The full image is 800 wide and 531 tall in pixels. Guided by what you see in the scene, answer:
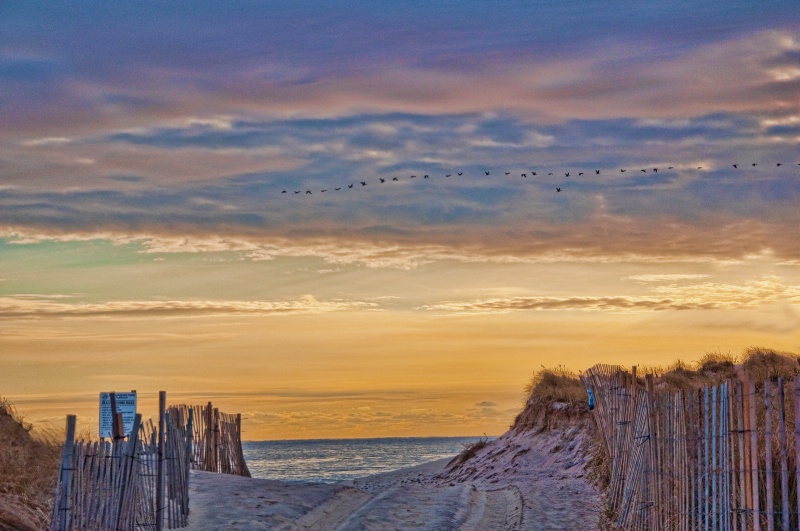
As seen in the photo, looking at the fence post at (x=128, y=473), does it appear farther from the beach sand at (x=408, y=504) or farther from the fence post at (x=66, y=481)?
the beach sand at (x=408, y=504)

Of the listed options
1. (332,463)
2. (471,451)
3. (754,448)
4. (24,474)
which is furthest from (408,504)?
(332,463)

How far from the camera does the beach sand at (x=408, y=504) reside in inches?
629

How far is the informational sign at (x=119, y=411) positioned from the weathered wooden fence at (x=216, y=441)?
703 centimetres

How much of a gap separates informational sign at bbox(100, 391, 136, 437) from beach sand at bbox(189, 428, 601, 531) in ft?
10.4

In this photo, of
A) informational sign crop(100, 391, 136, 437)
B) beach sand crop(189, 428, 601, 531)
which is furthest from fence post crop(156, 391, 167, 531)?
informational sign crop(100, 391, 136, 437)

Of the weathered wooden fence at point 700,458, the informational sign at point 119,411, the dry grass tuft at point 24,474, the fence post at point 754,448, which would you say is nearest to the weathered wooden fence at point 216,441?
the dry grass tuft at point 24,474

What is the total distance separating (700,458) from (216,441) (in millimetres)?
13880

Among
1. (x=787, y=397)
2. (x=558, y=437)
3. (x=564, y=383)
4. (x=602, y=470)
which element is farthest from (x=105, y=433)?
(x=564, y=383)

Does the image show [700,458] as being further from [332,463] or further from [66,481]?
[332,463]

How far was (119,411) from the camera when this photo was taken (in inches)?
501

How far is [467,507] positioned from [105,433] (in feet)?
27.8

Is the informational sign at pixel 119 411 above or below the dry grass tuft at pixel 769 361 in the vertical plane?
below

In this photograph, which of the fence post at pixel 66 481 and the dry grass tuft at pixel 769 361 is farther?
the dry grass tuft at pixel 769 361

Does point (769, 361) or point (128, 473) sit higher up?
point (769, 361)
